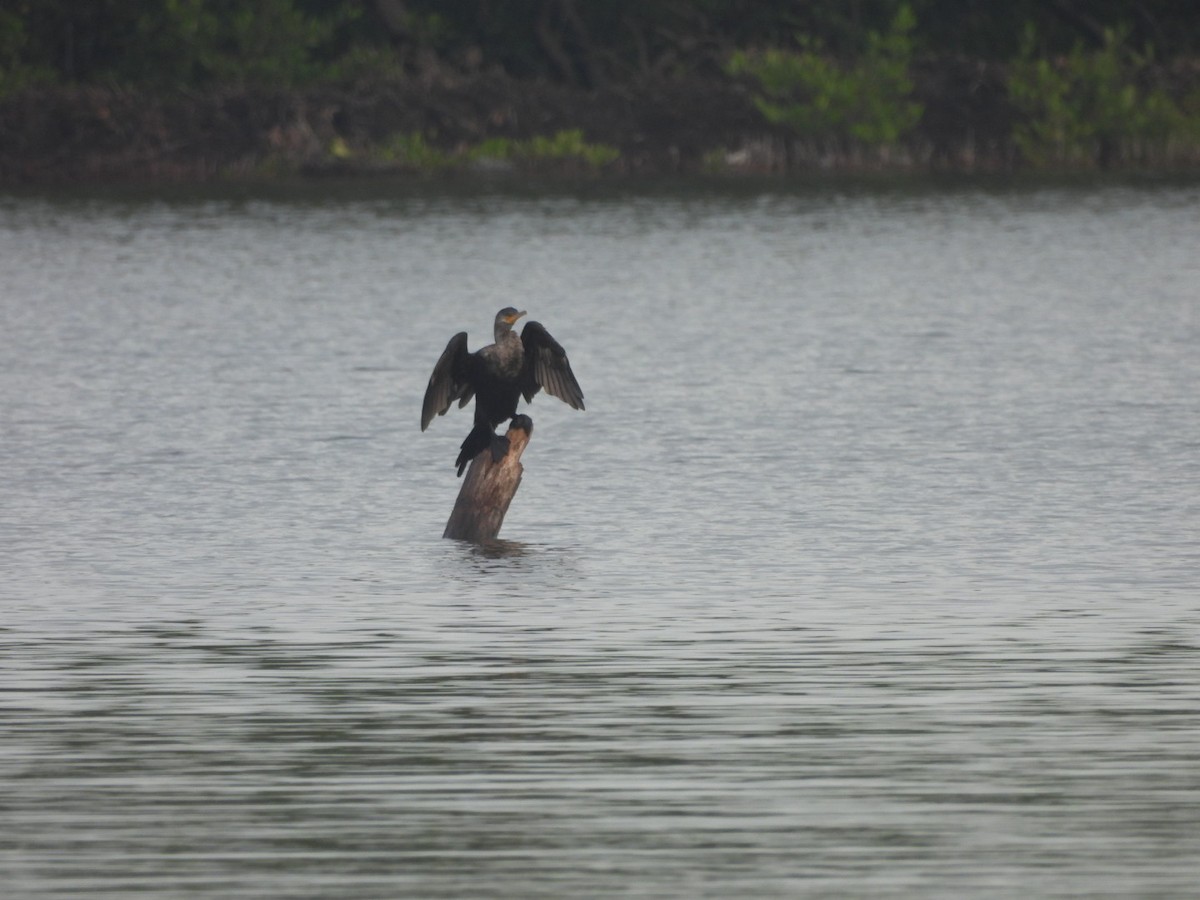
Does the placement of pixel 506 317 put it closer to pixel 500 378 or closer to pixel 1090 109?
pixel 500 378

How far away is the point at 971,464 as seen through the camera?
53.0 feet

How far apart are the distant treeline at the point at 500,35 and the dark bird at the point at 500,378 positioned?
4532 centimetres

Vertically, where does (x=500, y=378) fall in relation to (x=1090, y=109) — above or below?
above

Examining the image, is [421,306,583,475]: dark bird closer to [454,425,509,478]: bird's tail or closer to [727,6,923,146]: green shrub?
[454,425,509,478]: bird's tail

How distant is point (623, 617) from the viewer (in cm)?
1079

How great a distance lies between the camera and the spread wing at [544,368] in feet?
42.3

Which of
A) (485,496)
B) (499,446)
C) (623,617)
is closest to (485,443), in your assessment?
(499,446)

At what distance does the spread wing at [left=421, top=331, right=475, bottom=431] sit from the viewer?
12797 mm

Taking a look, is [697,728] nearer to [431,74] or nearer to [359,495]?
[359,495]

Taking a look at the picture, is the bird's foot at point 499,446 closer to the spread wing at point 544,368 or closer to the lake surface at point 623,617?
the spread wing at point 544,368

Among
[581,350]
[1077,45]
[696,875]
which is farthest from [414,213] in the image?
[696,875]

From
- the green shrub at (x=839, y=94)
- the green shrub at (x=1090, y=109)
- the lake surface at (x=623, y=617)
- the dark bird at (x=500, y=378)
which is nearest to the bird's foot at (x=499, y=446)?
the dark bird at (x=500, y=378)

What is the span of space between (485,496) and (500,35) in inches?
2149

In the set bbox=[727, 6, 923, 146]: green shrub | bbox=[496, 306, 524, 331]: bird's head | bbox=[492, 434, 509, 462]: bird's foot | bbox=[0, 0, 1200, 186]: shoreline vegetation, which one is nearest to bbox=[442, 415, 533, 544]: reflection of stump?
bbox=[492, 434, 509, 462]: bird's foot
